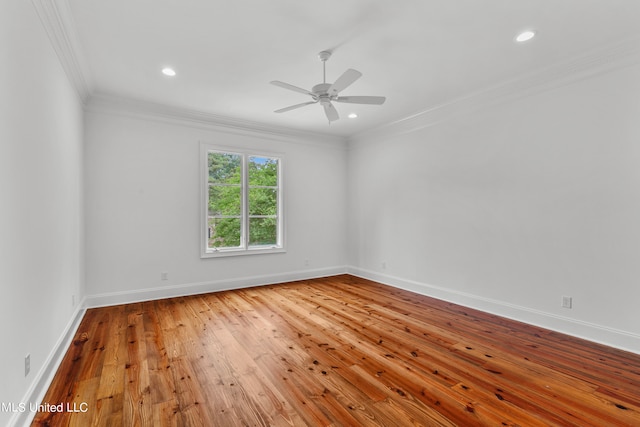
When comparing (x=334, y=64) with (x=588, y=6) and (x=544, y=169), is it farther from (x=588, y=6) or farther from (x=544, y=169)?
(x=544, y=169)

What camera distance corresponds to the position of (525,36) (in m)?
2.66

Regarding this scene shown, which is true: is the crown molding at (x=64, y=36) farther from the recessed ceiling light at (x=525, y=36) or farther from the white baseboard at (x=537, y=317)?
the white baseboard at (x=537, y=317)

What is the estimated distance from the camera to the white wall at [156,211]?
406 cm

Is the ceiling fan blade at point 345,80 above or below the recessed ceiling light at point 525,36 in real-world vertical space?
below

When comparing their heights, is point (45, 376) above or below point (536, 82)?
below

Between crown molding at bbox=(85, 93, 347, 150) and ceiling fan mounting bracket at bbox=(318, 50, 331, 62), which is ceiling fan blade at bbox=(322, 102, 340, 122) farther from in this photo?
crown molding at bbox=(85, 93, 347, 150)

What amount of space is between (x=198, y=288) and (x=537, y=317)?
181 inches

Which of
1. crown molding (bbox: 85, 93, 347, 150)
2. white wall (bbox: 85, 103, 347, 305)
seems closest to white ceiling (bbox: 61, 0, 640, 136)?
crown molding (bbox: 85, 93, 347, 150)

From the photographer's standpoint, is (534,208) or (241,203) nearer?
(534,208)

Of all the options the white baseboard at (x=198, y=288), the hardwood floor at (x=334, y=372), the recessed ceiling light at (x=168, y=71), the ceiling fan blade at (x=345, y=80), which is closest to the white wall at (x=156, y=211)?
the white baseboard at (x=198, y=288)

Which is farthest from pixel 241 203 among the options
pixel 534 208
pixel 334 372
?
pixel 534 208

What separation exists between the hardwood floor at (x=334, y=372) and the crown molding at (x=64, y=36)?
2.68 m

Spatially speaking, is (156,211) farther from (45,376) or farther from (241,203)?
Result: (45,376)

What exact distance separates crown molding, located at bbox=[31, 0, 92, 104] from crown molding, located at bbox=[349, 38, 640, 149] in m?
4.24
